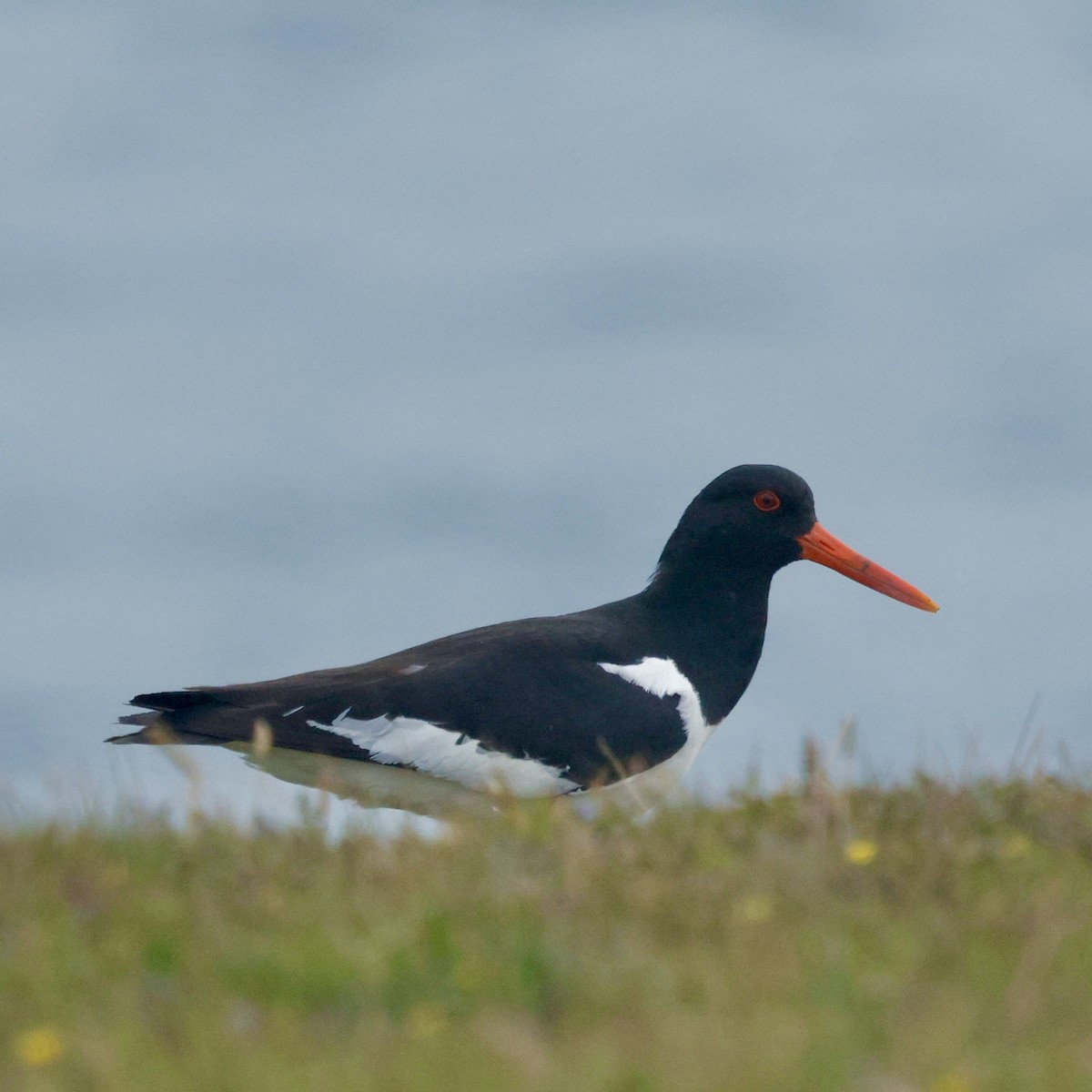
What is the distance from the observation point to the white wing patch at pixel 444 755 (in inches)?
314

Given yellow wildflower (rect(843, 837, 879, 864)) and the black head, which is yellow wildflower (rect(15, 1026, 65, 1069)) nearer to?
yellow wildflower (rect(843, 837, 879, 864))

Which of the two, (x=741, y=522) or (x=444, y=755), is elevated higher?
(x=741, y=522)

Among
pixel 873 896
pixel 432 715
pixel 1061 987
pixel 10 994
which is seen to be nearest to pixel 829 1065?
pixel 1061 987

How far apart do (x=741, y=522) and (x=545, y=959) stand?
5.36 meters

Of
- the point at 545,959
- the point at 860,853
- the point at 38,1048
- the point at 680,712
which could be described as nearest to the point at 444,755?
the point at 680,712

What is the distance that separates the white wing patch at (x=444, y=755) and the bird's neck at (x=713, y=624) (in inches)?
42.2

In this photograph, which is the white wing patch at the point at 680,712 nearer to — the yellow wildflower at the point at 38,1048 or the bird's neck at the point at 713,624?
the bird's neck at the point at 713,624

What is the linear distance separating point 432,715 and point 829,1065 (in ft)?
15.2

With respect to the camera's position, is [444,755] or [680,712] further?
[680,712]

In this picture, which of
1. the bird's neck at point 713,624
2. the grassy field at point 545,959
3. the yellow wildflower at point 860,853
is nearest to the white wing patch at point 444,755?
the bird's neck at point 713,624

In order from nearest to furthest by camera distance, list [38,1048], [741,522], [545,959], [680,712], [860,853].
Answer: [38,1048] → [545,959] → [860,853] → [680,712] → [741,522]

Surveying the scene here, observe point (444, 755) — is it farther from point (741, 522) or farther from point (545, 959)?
point (545, 959)

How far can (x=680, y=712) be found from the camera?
8453 mm

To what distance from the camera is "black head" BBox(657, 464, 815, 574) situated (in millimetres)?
9148
